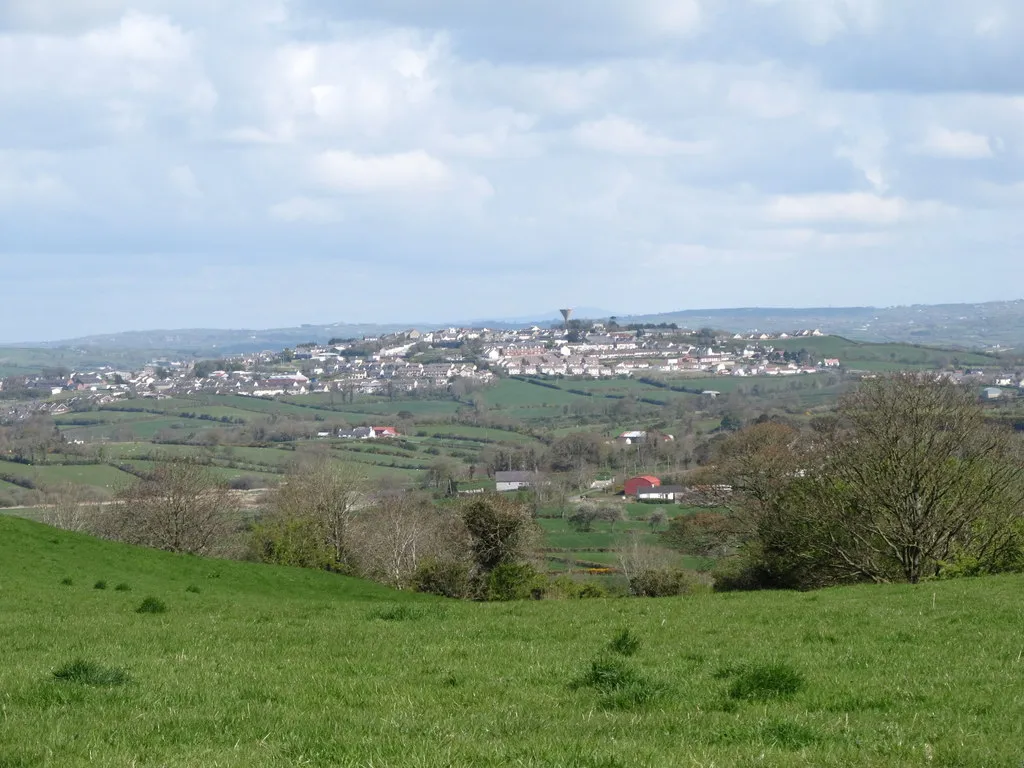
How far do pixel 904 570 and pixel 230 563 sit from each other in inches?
953

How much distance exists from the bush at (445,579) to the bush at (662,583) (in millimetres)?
8763

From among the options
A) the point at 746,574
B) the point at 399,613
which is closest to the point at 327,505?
the point at 746,574

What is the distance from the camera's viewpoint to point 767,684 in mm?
9742

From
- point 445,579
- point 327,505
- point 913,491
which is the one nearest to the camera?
point 913,491

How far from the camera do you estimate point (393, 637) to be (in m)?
14.5

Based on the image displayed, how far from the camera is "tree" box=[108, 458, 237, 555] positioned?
5397 cm

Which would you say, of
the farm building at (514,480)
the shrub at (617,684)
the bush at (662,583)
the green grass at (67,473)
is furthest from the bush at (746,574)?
the green grass at (67,473)

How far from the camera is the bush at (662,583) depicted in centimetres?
4694

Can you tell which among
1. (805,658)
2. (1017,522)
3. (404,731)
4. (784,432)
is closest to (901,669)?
(805,658)

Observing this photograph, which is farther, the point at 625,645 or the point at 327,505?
the point at 327,505

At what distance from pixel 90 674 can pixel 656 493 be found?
295 ft

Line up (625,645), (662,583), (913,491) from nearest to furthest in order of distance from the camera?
(625,645), (913,491), (662,583)

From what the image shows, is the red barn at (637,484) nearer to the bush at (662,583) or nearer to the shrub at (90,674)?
the bush at (662,583)

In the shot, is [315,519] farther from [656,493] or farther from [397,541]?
[656,493]
